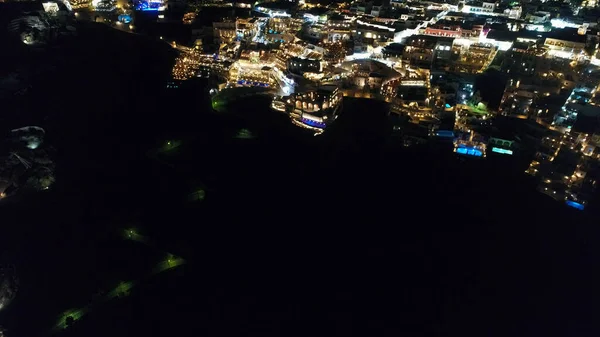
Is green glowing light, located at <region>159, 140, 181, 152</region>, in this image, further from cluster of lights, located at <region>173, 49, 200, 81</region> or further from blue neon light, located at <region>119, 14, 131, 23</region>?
blue neon light, located at <region>119, 14, 131, 23</region>

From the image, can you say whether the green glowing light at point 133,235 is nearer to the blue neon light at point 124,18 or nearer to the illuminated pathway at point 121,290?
the illuminated pathway at point 121,290

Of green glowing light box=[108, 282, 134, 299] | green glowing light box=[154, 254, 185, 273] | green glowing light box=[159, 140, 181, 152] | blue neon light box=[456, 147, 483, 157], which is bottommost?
green glowing light box=[108, 282, 134, 299]

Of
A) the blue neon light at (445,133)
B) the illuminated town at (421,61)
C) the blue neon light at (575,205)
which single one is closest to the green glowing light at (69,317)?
the illuminated town at (421,61)

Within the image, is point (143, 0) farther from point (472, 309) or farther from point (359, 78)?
point (472, 309)

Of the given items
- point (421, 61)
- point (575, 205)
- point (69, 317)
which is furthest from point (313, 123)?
point (69, 317)

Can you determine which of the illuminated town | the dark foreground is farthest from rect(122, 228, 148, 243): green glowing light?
the illuminated town

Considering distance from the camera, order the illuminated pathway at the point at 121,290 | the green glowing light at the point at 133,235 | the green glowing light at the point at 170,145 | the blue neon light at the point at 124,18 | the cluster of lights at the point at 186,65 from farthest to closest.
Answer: the blue neon light at the point at 124,18 < the cluster of lights at the point at 186,65 < the green glowing light at the point at 170,145 < the green glowing light at the point at 133,235 < the illuminated pathway at the point at 121,290

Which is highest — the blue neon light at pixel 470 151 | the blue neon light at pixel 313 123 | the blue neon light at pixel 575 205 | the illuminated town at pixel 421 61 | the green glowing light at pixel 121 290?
the illuminated town at pixel 421 61

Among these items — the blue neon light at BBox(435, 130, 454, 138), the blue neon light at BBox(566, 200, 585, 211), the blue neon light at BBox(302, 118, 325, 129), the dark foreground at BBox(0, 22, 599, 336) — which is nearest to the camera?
the dark foreground at BBox(0, 22, 599, 336)

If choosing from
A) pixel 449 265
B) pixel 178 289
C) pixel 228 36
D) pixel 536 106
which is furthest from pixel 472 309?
pixel 228 36
